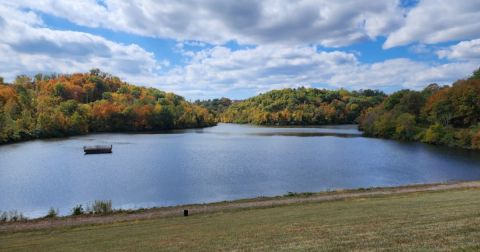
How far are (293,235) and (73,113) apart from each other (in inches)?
5361

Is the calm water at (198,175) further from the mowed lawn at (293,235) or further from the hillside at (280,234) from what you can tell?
the mowed lawn at (293,235)

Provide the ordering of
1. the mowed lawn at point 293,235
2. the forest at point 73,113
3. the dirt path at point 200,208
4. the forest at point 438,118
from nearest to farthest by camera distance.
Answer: the mowed lawn at point 293,235
the dirt path at point 200,208
the forest at point 438,118
the forest at point 73,113

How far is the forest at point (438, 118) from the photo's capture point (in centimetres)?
7881

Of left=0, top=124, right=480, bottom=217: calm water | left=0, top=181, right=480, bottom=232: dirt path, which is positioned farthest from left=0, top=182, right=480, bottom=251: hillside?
left=0, top=124, right=480, bottom=217: calm water

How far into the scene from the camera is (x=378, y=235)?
1074cm

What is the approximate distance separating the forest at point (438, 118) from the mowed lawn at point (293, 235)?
223ft

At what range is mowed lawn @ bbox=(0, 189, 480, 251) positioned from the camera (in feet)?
32.2

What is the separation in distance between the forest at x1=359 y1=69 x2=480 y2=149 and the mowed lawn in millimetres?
67983

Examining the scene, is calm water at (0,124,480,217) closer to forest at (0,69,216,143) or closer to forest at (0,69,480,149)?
forest at (0,69,480,149)

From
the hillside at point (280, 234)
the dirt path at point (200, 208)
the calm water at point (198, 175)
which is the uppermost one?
the hillside at point (280, 234)

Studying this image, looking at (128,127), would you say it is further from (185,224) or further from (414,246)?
(414,246)

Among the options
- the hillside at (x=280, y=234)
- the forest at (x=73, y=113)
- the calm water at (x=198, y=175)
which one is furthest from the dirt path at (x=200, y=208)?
the forest at (x=73, y=113)

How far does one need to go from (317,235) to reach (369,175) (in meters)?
33.3

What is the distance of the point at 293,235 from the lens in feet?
40.5
